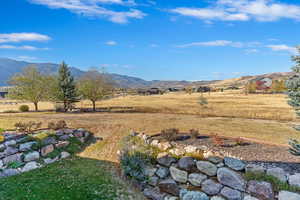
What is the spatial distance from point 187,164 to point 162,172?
1099mm

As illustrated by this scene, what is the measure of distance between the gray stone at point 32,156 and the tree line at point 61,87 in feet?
55.6

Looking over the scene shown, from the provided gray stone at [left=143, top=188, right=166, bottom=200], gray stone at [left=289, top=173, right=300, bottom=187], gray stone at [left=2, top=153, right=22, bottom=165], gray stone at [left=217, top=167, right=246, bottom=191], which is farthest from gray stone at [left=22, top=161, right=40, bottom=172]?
gray stone at [left=289, top=173, right=300, bottom=187]

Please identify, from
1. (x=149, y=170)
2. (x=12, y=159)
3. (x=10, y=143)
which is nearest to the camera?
Result: (x=149, y=170)

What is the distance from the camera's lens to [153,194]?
7.55 metres

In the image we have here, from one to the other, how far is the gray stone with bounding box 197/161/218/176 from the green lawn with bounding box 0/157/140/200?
8.97 ft

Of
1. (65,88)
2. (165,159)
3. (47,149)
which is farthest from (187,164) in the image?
(65,88)

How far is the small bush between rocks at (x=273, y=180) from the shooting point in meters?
6.06

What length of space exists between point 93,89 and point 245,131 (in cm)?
2091

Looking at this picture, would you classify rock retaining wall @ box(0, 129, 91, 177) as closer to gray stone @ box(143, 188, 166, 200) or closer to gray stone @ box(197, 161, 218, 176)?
gray stone @ box(143, 188, 166, 200)

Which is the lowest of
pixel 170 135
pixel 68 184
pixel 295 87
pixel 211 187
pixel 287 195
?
pixel 68 184

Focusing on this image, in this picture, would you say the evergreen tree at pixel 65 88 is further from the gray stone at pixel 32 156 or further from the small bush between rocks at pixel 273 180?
the small bush between rocks at pixel 273 180

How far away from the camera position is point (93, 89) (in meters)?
27.6

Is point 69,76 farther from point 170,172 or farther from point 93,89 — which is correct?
point 170,172

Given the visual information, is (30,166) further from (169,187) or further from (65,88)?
(65,88)
